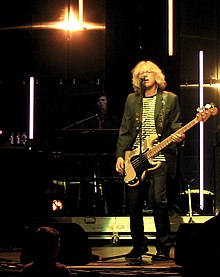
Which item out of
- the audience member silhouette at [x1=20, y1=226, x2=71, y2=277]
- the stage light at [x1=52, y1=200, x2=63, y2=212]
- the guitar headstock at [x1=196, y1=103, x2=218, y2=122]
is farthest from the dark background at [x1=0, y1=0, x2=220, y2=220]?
the audience member silhouette at [x1=20, y1=226, x2=71, y2=277]

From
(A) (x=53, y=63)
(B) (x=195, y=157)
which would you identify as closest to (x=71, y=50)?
(A) (x=53, y=63)

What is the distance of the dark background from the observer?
37.7ft

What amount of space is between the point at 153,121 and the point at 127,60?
470cm

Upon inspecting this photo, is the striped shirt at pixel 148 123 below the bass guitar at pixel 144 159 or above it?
above

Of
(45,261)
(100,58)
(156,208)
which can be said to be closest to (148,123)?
(156,208)

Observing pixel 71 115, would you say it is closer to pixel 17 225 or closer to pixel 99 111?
pixel 99 111

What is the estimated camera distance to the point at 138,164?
280 inches

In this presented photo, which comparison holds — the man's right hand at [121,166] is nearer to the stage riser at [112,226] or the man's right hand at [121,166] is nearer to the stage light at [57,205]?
the stage riser at [112,226]

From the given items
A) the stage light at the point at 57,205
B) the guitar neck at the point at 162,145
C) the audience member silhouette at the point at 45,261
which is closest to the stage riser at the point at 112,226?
the stage light at the point at 57,205

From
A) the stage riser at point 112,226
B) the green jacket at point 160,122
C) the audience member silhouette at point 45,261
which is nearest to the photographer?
the audience member silhouette at point 45,261

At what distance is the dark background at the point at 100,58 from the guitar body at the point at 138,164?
164 inches

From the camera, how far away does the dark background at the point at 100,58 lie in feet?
37.7

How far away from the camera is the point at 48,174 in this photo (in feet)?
29.8

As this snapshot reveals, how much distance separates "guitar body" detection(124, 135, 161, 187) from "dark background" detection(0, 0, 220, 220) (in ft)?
13.6
